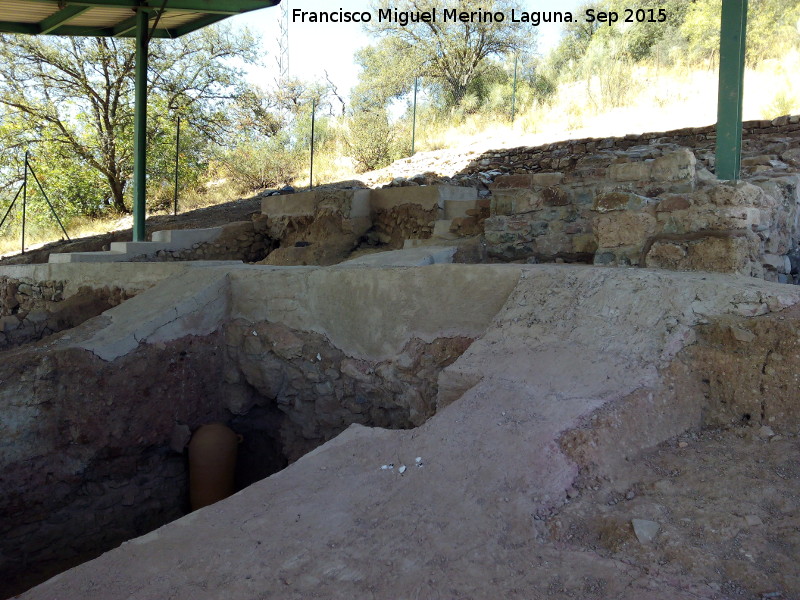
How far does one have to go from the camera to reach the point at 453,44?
19.0 meters

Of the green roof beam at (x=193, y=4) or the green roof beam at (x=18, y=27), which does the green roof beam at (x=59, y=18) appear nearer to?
the green roof beam at (x=18, y=27)

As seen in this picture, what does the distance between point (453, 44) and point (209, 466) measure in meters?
17.0

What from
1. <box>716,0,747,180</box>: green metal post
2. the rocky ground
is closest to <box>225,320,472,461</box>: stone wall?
the rocky ground

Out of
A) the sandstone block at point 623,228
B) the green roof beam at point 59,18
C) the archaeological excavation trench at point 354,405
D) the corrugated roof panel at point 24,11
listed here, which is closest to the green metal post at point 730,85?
the sandstone block at point 623,228

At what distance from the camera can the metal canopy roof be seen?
27.0 feet

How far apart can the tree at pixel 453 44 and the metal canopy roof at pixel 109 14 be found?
10699 mm

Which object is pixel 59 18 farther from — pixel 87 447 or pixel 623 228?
pixel 623 228

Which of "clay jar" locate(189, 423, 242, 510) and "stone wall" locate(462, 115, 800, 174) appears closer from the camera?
"clay jar" locate(189, 423, 242, 510)

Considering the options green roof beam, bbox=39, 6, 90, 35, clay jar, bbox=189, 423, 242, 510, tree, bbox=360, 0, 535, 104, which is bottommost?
clay jar, bbox=189, 423, 242, 510

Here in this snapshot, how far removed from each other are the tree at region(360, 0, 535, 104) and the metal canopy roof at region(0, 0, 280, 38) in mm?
10699

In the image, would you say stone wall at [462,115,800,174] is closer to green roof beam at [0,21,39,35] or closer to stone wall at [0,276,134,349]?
stone wall at [0,276,134,349]

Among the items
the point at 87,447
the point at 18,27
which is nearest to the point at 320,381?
the point at 87,447

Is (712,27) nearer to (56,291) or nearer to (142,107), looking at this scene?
(142,107)

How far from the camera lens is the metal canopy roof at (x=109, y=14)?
8219 mm
